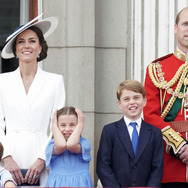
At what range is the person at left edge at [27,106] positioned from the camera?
233 inches

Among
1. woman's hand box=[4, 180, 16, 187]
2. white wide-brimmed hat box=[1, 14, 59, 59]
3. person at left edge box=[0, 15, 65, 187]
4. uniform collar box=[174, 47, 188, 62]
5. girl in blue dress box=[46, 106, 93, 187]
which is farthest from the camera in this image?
uniform collar box=[174, 47, 188, 62]

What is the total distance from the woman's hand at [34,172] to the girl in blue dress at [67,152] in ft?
0.26

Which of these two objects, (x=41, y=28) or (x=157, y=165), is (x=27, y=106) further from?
(x=157, y=165)

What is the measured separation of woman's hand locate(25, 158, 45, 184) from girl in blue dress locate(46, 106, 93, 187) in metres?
0.08

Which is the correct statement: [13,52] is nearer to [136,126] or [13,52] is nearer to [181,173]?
[136,126]

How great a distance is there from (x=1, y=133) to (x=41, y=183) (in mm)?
496

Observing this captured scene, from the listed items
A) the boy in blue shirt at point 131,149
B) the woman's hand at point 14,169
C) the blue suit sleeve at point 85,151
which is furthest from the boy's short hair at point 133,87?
the woman's hand at point 14,169

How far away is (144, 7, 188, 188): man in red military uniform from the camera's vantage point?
6.08 m

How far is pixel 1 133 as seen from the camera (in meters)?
5.99

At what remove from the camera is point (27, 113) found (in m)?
6.02

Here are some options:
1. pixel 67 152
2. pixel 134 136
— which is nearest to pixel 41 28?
pixel 67 152

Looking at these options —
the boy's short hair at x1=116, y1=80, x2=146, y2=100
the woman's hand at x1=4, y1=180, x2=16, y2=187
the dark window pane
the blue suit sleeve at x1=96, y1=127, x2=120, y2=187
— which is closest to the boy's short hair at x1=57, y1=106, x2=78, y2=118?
the blue suit sleeve at x1=96, y1=127, x2=120, y2=187

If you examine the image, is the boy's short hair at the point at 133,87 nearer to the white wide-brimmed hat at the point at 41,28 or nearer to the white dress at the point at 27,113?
the white dress at the point at 27,113

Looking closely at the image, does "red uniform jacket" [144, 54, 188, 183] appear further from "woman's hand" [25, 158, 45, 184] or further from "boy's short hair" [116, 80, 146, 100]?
"woman's hand" [25, 158, 45, 184]
